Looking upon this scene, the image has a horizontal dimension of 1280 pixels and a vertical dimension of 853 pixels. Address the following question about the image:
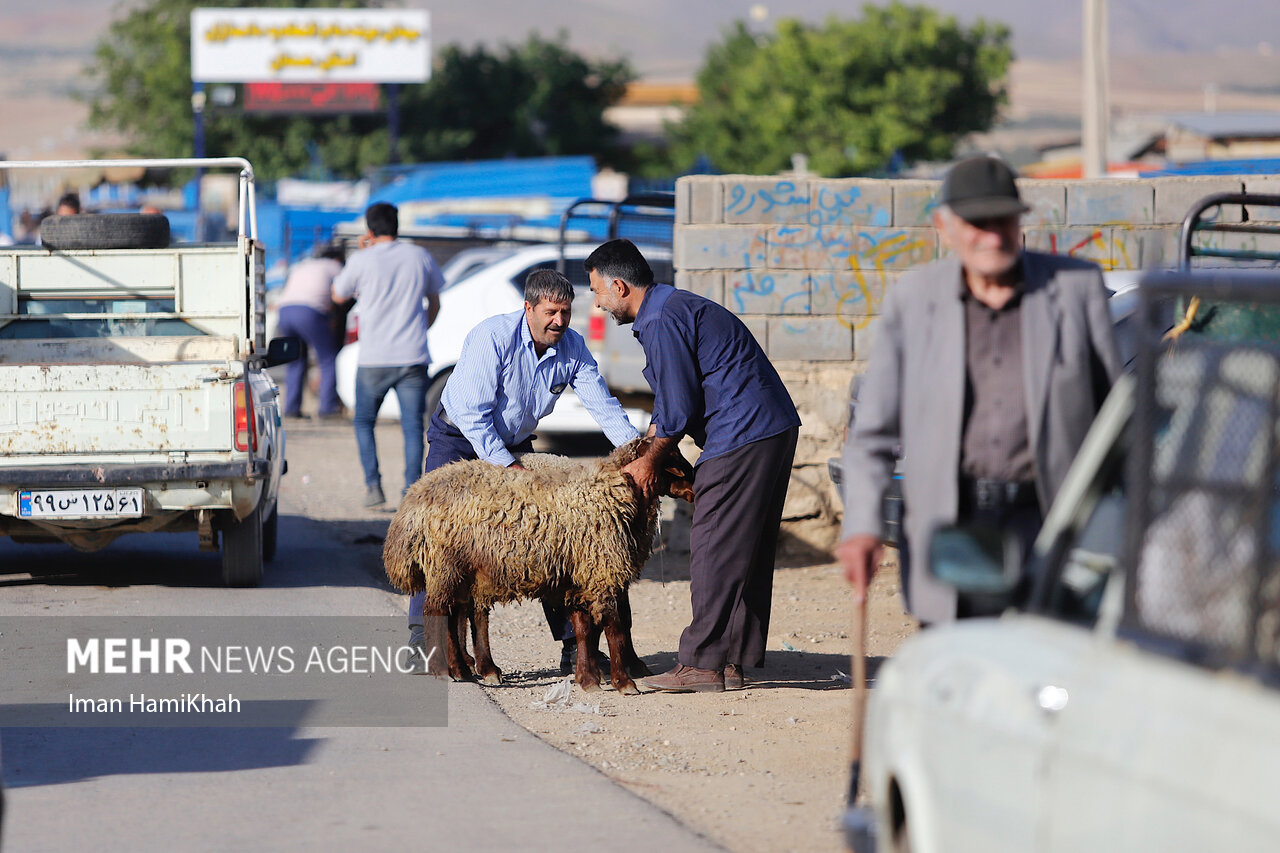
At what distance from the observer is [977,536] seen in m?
3.19

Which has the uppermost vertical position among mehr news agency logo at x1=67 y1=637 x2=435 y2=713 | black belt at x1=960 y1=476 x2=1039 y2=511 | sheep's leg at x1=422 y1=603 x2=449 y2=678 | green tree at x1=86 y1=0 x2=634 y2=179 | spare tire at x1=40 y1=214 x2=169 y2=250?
green tree at x1=86 y1=0 x2=634 y2=179

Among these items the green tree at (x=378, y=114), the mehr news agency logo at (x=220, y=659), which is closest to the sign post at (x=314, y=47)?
the green tree at (x=378, y=114)

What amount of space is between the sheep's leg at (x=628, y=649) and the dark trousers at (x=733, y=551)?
0.23 meters

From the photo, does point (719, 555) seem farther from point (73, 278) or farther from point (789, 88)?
point (789, 88)

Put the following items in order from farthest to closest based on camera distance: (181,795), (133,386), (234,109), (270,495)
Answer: (234,109) → (270,495) → (133,386) → (181,795)

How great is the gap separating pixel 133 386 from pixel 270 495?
129 centimetres

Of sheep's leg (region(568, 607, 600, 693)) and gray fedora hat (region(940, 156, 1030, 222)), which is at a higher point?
gray fedora hat (region(940, 156, 1030, 222))

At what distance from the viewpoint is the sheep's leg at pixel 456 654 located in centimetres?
662

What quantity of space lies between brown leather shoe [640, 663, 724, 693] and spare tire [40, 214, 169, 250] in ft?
19.4

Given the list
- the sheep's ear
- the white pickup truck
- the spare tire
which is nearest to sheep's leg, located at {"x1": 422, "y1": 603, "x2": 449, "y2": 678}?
the sheep's ear

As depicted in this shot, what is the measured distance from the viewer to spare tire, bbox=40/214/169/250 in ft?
34.7

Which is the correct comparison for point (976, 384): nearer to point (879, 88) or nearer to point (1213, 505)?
point (1213, 505)

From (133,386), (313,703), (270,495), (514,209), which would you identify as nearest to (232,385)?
(133,386)

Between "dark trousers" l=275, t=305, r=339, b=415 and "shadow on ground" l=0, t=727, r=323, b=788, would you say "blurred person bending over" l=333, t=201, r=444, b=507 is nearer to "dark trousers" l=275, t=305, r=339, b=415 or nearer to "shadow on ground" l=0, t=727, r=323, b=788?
"shadow on ground" l=0, t=727, r=323, b=788
